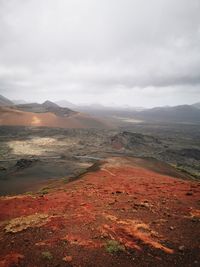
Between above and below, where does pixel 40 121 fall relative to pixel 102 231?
below

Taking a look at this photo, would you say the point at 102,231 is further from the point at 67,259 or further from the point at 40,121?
the point at 40,121

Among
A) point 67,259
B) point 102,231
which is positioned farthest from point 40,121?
point 67,259

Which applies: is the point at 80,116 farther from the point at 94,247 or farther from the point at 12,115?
the point at 94,247

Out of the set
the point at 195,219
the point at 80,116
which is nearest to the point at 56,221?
the point at 195,219

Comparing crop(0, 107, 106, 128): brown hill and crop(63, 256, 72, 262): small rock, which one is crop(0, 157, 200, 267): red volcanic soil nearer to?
crop(63, 256, 72, 262): small rock

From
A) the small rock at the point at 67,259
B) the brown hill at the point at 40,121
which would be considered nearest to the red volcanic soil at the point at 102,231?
A: the small rock at the point at 67,259

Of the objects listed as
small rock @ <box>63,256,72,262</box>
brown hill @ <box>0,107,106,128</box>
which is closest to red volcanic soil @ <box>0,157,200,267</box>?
small rock @ <box>63,256,72,262</box>

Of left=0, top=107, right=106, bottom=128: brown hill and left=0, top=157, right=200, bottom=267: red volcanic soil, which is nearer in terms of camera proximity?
left=0, top=157, right=200, bottom=267: red volcanic soil

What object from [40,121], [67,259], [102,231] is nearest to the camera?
[67,259]
